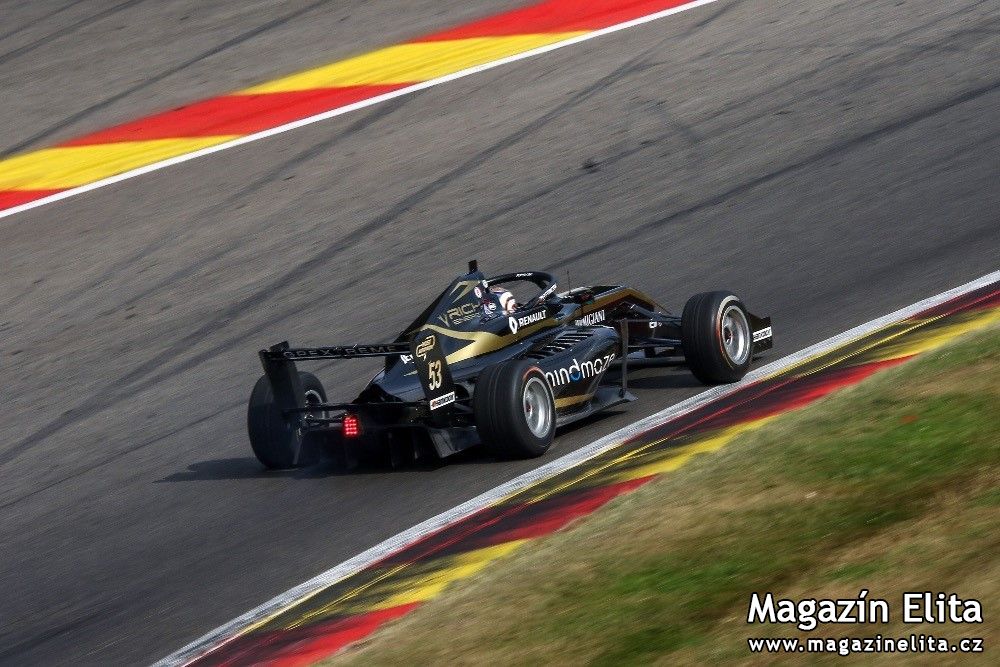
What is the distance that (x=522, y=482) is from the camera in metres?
7.95

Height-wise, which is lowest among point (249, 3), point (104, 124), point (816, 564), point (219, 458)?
point (816, 564)

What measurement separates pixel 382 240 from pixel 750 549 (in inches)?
328

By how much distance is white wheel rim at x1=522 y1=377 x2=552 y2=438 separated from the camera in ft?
27.7

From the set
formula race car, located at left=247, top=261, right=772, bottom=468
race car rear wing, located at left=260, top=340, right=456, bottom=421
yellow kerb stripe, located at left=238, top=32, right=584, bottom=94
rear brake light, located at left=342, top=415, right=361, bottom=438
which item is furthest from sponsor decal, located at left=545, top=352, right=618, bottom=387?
yellow kerb stripe, located at left=238, top=32, right=584, bottom=94

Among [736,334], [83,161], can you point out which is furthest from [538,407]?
[83,161]

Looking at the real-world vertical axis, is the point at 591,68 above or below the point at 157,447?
above

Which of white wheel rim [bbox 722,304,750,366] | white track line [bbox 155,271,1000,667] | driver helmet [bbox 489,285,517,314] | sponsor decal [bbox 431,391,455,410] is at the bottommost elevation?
white track line [bbox 155,271,1000,667]

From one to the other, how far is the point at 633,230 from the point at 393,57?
633 centimetres

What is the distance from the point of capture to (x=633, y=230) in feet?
42.0

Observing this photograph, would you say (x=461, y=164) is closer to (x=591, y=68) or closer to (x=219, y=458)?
(x=591, y=68)

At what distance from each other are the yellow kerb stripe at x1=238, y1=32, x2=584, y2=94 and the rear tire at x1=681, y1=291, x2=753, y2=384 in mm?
8618

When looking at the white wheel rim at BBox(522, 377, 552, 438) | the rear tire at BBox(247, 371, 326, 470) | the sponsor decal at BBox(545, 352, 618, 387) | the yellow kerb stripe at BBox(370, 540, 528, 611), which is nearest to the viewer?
the yellow kerb stripe at BBox(370, 540, 528, 611)

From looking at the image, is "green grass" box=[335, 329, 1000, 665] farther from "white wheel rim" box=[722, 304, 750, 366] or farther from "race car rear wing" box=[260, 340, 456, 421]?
"white wheel rim" box=[722, 304, 750, 366]

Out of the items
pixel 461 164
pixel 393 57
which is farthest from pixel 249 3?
pixel 461 164
